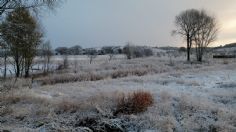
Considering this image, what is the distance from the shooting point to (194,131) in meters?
9.71

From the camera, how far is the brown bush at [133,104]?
36.1 feet

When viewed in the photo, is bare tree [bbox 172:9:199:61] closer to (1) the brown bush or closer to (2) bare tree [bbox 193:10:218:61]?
(2) bare tree [bbox 193:10:218:61]

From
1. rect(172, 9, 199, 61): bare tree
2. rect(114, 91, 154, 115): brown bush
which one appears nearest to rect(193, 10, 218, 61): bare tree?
rect(172, 9, 199, 61): bare tree

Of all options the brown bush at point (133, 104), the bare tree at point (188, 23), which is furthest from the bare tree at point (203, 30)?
the brown bush at point (133, 104)

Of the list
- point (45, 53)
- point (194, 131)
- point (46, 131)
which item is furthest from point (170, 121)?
point (45, 53)

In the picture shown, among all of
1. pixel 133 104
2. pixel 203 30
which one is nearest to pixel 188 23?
pixel 203 30

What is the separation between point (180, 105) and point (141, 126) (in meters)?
2.30

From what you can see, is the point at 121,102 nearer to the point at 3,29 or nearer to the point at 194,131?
the point at 194,131

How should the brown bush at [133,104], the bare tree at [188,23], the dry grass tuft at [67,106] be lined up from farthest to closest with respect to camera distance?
the bare tree at [188,23], the dry grass tuft at [67,106], the brown bush at [133,104]

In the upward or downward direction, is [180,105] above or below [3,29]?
below

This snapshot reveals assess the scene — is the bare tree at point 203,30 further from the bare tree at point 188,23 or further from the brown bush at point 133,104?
the brown bush at point 133,104

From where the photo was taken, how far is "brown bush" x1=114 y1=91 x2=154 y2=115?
11016mm

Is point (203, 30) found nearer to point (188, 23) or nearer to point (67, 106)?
point (188, 23)

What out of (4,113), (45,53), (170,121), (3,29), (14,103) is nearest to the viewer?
(3,29)
